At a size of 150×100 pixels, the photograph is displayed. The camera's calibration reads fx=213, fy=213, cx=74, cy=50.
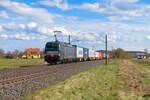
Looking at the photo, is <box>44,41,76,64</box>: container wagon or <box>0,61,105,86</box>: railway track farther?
<box>44,41,76,64</box>: container wagon

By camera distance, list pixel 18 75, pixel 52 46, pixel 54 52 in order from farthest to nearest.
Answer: pixel 52 46 < pixel 54 52 < pixel 18 75

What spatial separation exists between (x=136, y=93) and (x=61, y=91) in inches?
137

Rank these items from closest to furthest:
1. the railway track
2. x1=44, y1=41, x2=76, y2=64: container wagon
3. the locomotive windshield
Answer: the railway track → x1=44, y1=41, x2=76, y2=64: container wagon → the locomotive windshield

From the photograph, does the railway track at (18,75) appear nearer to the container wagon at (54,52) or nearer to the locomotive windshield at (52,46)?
the container wagon at (54,52)

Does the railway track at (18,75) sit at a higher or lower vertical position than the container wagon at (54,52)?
lower

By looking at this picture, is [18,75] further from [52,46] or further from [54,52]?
[52,46]

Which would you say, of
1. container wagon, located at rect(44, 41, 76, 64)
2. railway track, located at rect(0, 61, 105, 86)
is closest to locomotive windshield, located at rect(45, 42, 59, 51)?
container wagon, located at rect(44, 41, 76, 64)

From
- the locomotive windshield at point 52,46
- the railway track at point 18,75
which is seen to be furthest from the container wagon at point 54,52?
the railway track at point 18,75

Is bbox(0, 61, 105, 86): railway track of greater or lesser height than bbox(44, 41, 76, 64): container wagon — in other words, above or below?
below

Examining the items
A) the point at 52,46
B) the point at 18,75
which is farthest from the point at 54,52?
the point at 18,75

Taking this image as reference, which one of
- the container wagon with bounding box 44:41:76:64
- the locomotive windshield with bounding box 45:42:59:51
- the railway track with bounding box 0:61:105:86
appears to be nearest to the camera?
the railway track with bounding box 0:61:105:86

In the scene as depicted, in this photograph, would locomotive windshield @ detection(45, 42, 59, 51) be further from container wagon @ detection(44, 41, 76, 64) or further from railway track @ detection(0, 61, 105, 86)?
railway track @ detection(0, 61, 105, 86)

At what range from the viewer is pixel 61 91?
33.6 feet

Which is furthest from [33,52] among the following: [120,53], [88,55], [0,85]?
[0,85]
